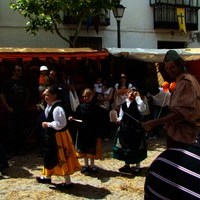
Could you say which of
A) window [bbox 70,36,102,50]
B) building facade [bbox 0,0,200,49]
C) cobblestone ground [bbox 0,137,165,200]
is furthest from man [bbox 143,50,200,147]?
window [bbox 70,36,102,50]

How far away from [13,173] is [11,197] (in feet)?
4.37

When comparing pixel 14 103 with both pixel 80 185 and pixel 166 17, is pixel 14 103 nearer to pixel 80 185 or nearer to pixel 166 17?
pixel 80 185

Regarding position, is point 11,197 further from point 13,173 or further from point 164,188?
point 164,188

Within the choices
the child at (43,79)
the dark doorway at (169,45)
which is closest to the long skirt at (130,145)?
the child at (43,79)

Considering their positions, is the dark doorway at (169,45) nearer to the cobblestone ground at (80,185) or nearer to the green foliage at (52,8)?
the green foliage at (52,8)

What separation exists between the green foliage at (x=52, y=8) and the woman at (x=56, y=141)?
27.4 ft

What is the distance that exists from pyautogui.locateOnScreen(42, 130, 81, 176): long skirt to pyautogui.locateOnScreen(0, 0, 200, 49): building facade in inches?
425

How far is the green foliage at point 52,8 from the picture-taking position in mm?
13891

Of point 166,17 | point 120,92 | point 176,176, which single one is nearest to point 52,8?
point 120,92

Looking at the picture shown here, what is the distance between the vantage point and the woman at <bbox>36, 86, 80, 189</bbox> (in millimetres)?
5848

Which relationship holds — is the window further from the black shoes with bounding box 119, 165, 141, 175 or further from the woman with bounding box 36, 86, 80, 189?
the woman with bounding box 36, 86, 80, 189

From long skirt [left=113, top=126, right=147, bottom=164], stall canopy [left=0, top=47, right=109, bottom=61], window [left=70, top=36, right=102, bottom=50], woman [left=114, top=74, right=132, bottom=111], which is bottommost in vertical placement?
long skirt [left=113, top=126, right=147, bottom=164]

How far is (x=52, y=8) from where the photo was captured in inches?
552

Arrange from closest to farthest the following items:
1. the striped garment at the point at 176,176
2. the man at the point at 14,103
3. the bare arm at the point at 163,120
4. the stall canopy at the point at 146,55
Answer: the striped garment at the point at 176,176, the bare arm at the point at 163,120, the man at the point at 14,103, the stall canopy at the point at 146,55
